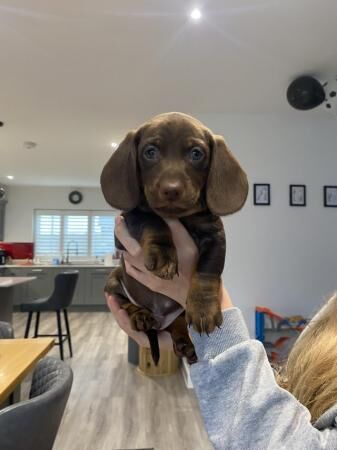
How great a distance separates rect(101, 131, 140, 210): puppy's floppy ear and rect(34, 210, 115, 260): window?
299 inches

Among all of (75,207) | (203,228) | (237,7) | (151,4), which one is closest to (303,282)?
(237,7)

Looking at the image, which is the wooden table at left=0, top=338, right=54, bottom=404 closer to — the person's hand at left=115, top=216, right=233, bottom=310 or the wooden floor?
the person's hand at left=115, top=216, right=233, bottom=310

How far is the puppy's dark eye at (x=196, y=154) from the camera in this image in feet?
2.83

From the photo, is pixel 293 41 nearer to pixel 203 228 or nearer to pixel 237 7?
pixel 237 7

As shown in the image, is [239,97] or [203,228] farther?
[239,97]

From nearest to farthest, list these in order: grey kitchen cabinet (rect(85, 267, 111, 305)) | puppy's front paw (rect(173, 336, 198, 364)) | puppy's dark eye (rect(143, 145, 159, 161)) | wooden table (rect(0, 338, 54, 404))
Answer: puppy's dark eye (rect(143, 145, 159, 161)) < puppy's front paw (rect(173, 336, 198, 364)) < wooden table (rect(0, 338, 54, 404)) < grey kitchen cabinet (rect(85, 267, 111, 305))

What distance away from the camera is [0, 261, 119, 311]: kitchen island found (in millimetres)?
6715

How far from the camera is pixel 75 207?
27.9ft

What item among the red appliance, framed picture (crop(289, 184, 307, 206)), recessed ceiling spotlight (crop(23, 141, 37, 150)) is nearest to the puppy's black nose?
framed picture (crop(289, 184, 307, 206))

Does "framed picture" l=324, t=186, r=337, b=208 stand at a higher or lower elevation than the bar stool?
higher

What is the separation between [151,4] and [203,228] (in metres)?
1.62

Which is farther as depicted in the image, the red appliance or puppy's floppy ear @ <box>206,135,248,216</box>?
the red appliance

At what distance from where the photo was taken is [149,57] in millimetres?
2512

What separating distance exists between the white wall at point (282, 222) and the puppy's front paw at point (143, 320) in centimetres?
242
